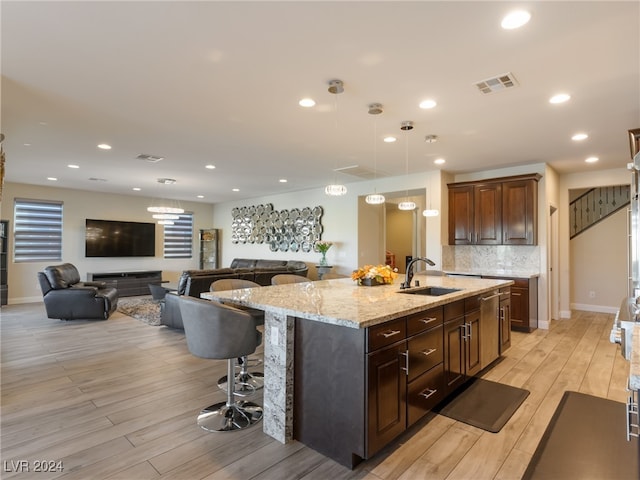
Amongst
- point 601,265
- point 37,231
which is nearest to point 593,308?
point 601,265

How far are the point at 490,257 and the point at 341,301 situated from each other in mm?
4753

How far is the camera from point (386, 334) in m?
2.15

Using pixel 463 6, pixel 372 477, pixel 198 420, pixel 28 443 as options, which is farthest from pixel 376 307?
pixel 28 443

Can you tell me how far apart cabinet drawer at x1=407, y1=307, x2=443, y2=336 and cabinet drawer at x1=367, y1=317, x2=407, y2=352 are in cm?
8

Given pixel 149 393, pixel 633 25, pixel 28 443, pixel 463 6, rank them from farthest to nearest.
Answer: pixel 149 393
pixel 28 443
pixel 633 25
pixel 463 6

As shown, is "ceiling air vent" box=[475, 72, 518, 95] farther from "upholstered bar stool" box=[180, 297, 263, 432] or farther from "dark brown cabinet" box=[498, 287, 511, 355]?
"upholstered bar stool" box=[180, 297, 263, 432]

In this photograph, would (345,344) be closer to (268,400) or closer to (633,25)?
(268,400)

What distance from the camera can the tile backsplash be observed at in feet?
19.3

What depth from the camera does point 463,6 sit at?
2.00 metres

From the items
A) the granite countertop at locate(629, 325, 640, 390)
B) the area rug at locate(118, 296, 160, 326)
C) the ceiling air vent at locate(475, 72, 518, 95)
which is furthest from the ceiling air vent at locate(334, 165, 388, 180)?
the granite countertop at locate(629, 325, 640, 390)

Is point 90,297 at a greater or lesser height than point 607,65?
lesser

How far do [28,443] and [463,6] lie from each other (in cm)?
389

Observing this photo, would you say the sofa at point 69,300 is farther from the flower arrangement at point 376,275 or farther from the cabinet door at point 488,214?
the cabinet door at point 488,214

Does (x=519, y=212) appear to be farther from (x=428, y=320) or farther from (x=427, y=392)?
(x=427, y=392)
